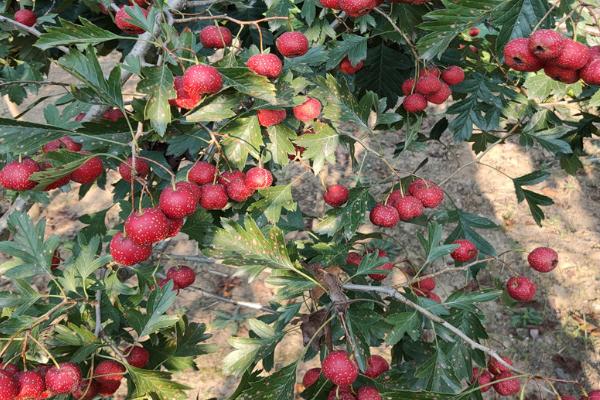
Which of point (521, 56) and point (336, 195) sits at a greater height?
point (521, 56)

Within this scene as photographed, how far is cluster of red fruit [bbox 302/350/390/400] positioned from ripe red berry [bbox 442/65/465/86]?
37.7 inches

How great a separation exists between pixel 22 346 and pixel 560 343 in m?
3.03

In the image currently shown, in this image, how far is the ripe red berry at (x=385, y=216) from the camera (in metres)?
1.41

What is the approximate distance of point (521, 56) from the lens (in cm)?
107

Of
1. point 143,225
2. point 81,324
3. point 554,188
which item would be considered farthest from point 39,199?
point 554,188

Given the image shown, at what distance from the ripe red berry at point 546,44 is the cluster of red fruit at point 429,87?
56 cm

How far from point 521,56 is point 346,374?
0.76 metres

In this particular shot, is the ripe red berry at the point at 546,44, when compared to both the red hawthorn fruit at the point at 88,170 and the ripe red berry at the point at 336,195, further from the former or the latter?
the red hawthorn fruit at the point at 88,170

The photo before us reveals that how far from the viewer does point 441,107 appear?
543 cm

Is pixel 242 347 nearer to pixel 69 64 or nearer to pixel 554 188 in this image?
pixel 69 64

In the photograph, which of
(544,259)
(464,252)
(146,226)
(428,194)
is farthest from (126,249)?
(544,259)

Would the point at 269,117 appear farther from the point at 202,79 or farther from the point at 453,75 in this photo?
the point at 453,75

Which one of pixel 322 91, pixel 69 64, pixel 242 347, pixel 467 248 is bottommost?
pixel 467 248

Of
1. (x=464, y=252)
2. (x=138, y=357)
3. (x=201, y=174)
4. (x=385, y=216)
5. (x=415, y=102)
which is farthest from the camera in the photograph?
(x=415, y=102)
